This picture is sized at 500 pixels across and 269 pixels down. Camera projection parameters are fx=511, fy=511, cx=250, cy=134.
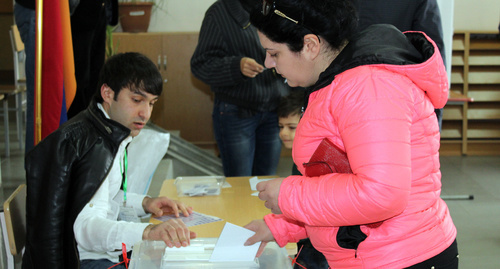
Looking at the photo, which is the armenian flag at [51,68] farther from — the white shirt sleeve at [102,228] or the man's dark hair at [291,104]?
the man's dark hair at [291,104]

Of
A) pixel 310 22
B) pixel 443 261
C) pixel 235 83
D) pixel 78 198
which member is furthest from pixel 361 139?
pixel 235 83

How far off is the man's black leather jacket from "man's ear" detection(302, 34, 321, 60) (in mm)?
921

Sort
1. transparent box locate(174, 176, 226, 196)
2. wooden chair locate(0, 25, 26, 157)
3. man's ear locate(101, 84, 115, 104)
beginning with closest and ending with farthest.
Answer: man's ear locate(101, 84, 115, 104) → transparent box locate(174, 176, 226, 196) → wooden chair locate(0, 25, 26, 157)

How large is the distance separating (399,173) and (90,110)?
1.23 m

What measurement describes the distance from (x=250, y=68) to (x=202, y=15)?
3.95 m

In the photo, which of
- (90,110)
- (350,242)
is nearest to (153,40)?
(90,110)

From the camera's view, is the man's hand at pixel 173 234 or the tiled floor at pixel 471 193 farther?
the tiled floor at pixel 471 193

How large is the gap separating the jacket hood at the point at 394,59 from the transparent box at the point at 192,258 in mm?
498

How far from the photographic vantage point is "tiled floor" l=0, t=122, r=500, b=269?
3.42 metres

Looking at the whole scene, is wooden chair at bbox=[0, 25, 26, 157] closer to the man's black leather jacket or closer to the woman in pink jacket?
the man's black leather jacket

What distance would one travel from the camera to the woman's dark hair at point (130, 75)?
76.0 inches

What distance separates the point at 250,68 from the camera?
256cm

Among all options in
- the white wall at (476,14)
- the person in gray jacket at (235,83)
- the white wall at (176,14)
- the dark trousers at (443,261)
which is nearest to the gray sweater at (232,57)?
Result: the person in gray jacket at (235,83)

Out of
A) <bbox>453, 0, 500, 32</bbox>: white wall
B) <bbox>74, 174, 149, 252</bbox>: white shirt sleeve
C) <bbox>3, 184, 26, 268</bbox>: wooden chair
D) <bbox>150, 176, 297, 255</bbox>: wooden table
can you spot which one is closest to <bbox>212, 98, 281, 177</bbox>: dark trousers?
<bbox>150, 176, 297, 255</bbox>: wooden table
